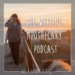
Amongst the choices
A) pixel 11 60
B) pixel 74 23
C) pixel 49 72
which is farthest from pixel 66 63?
pixel 11 60

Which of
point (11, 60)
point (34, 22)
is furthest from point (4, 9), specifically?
point (11, 60)

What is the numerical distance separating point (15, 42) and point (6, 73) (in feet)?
1.90

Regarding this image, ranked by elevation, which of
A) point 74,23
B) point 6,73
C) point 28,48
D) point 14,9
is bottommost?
point 6,73

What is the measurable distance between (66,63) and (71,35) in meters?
0.51

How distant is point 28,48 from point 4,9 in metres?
0.82

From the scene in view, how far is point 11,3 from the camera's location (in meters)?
3.93

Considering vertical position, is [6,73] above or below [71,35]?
below

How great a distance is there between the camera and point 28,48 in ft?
13.0

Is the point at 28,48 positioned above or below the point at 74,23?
below

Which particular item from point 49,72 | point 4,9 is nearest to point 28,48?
point 49,72

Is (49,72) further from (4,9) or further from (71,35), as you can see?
(4,9)

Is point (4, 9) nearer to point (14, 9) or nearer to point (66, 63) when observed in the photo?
point (14, 9)

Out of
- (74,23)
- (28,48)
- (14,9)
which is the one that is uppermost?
(14,9)

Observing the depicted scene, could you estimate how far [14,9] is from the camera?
12.9 feet
